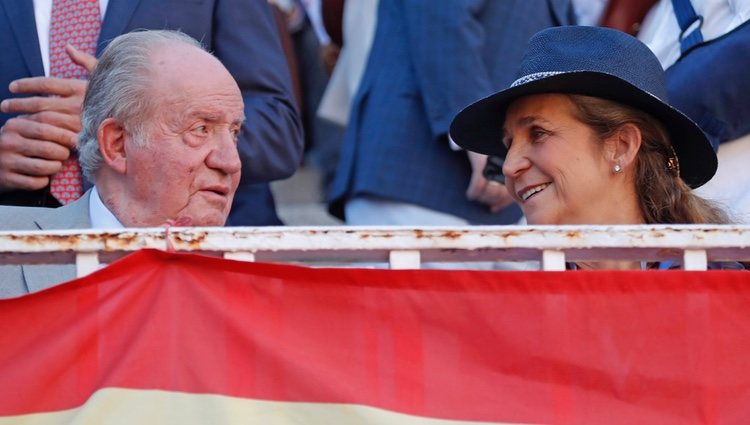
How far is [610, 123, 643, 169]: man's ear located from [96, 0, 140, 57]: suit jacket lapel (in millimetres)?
1603

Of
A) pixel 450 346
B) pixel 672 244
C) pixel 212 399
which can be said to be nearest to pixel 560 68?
pixel 672 244

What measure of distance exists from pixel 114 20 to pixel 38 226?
2.70 ft

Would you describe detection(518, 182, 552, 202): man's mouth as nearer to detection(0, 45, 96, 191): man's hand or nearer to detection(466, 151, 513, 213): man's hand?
detection(466, 151, 513, 213): man's hand

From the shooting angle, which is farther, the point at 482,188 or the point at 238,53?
the point at 482,188

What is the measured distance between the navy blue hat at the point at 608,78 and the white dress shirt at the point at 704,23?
626 mm

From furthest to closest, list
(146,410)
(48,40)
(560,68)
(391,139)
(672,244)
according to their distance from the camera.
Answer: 1. (391,139)
2. (48,40)
3. (560,68)
4. (672,244)
5. (146,410)

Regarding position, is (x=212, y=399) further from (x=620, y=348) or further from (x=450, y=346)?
(x=620, y=348)

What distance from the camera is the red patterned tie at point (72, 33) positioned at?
12.9 feet

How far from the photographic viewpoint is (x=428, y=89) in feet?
15.2

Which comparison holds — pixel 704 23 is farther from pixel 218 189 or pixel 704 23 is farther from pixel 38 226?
pixel 38 226

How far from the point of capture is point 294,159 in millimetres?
4184

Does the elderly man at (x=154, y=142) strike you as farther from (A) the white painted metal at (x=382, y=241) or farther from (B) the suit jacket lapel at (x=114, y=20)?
(A) the white painted metal at (x=382, y=241)

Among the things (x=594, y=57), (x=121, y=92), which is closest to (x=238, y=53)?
(x=121, y=92)

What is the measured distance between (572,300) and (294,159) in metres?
1.92
